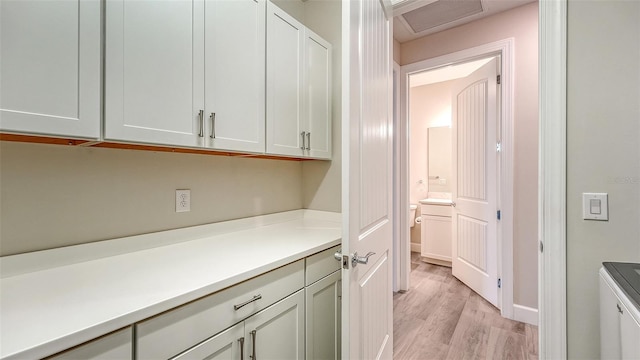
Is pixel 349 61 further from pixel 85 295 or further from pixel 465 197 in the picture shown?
pixel 465 197

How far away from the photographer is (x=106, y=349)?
67 centimetres

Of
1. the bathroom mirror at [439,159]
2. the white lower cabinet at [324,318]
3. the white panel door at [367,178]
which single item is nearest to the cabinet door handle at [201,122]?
the white panel door at [367,178]

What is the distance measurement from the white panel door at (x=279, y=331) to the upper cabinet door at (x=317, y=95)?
3.24 feet

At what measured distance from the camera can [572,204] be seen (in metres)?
1.18

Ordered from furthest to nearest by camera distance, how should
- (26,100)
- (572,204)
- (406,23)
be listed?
(406,23) < (572,204) < (26,100)

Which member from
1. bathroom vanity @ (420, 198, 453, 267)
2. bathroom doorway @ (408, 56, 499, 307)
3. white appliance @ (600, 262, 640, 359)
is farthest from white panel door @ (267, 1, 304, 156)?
bathroom vanity @ (420, 198, 453, 267)

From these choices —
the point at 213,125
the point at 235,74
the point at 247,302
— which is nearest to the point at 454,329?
the point at 247,302

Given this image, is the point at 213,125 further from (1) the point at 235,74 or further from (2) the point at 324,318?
(2) the point at 324,318

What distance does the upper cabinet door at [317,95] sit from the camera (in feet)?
6.01

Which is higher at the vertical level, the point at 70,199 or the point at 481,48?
the point at 481,48

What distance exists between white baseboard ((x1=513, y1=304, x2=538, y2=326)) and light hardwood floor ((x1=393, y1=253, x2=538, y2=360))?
44mm

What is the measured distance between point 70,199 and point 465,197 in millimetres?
3106

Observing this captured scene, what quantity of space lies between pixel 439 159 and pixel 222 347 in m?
3.95

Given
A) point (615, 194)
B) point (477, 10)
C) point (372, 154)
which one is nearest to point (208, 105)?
point (372, 154)
